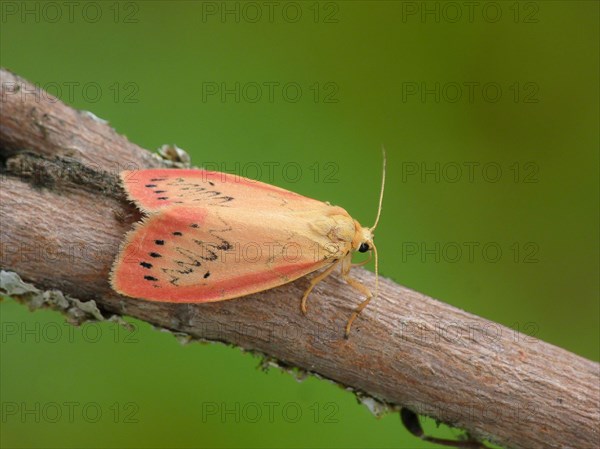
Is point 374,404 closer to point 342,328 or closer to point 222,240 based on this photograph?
point 342,328

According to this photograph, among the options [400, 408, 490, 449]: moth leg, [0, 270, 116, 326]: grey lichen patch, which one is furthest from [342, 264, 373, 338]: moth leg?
[0, 270, 116, 326]: grey lichen patch

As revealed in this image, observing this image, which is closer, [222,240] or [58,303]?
[58,303]

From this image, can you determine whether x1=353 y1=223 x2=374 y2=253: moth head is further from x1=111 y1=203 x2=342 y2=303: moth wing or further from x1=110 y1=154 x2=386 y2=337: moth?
x1=111 y1=203 x2=342 y2=303: moth wing

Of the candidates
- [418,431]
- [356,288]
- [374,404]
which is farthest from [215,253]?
[418,431]

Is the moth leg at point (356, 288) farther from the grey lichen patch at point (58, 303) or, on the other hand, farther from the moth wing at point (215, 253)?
the grey lichen patch at point (58, 303)

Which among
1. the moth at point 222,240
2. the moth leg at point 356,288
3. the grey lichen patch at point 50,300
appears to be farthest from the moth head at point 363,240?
the grey lichen patch at point 50,300

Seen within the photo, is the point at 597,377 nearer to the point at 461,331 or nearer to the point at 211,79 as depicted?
the point at 461,331
